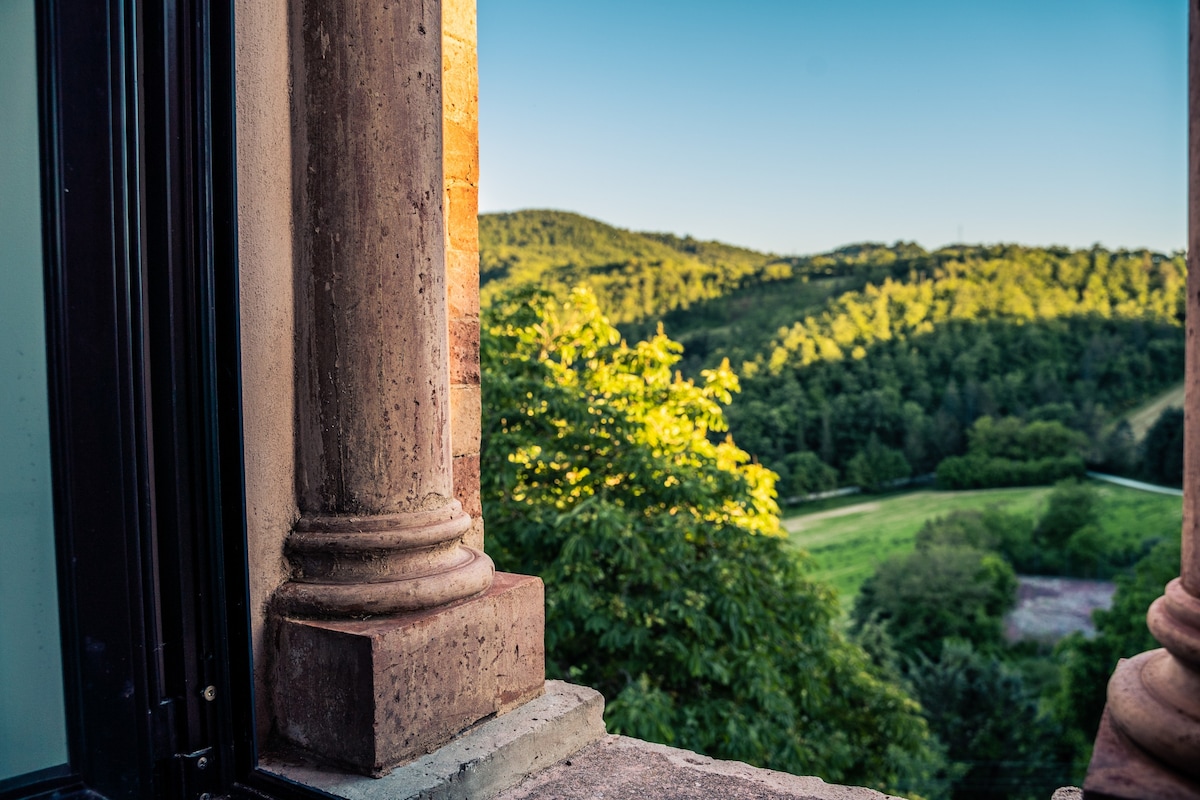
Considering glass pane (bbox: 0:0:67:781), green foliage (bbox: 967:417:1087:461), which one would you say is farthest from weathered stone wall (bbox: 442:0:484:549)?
green foliage (bbox: 967:417:1087:461)

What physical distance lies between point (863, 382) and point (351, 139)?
4488 cm

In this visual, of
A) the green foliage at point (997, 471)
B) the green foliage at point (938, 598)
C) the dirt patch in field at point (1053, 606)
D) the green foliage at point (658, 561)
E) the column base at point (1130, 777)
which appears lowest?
the dirt patch in field at point (1053, 606)

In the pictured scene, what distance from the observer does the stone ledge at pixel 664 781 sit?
1811 millimetres

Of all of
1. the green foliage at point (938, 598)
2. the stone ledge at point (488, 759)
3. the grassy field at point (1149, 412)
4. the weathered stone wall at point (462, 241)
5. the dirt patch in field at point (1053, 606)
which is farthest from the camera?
the grassy field at point (1149, 412)

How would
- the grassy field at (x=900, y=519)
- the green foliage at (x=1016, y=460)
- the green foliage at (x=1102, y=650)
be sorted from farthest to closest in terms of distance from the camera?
the green foliage at (x=1016, y=460)
the grassy field at (x=900, y=519)
the green foliage at (x=1102, y=650)

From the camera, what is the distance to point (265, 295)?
1.88 m

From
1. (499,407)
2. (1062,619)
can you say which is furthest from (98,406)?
(1062,619)

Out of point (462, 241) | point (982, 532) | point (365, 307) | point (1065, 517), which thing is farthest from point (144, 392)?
point (1065, 517)

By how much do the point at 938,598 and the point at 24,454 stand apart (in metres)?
39.2

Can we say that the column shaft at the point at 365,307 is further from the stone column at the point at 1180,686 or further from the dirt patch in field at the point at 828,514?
the dirt patch in field at the point at 828,514

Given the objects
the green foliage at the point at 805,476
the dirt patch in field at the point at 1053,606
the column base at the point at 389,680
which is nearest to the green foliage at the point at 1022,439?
the dirt patch in field at the point at 1053,606

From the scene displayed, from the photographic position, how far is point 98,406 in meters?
1.64

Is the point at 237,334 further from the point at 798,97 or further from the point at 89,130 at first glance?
the point at 798,97

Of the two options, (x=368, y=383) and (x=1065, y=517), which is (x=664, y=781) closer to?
(x=368, y=383)
